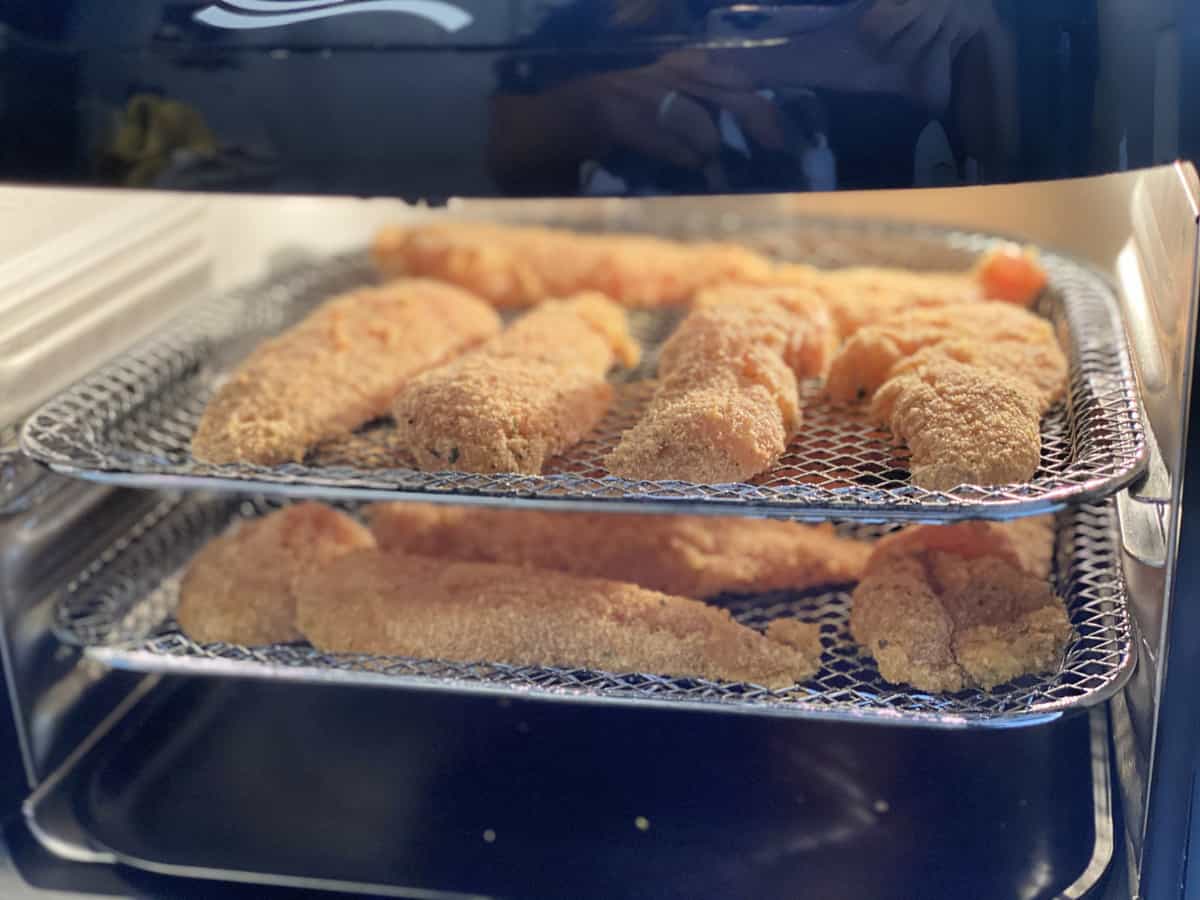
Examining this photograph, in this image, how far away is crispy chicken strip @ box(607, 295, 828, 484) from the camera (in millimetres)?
1336

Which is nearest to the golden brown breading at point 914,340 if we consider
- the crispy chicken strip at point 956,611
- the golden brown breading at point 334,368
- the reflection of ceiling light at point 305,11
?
the crispy chicken strip at point 956,611

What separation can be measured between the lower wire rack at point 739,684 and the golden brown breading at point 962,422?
0.79 feet

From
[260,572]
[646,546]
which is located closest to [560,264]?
[646,546]

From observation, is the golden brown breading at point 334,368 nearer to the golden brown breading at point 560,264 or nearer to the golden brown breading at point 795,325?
the golden brown breading at point 560,264

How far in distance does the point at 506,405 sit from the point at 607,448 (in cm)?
16

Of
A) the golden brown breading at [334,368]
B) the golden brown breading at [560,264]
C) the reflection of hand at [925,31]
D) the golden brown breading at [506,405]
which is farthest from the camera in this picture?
the golden brown breading at [560,264]

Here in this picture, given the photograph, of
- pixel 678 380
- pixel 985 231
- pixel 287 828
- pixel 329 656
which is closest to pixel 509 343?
pixel 678 380

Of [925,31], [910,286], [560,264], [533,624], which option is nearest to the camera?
[925,31]

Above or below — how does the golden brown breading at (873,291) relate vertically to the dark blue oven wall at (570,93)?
below

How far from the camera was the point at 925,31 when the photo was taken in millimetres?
1159

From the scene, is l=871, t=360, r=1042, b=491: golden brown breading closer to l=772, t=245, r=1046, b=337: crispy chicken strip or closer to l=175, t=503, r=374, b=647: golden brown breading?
l=772, t=245, r=1046, b=337: crispy chicken strip

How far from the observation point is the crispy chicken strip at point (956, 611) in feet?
4.42

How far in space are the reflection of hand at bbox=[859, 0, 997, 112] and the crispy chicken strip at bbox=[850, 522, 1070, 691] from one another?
2.03 feet

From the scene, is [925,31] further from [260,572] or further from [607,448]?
[260,572]
